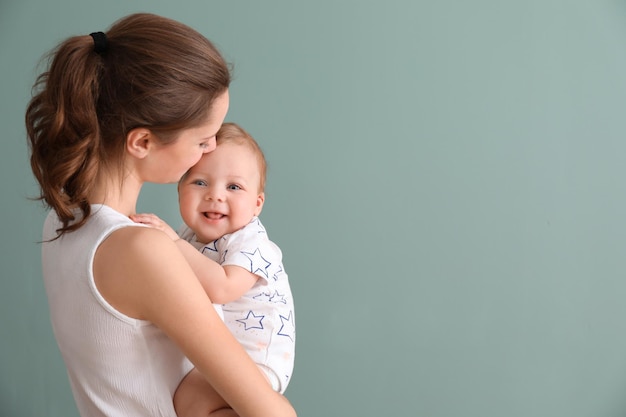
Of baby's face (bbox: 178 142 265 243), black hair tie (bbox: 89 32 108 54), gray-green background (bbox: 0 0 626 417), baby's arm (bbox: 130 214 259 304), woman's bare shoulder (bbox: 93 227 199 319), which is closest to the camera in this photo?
woman's bare shoulder (bbox: 93 227 199 319)

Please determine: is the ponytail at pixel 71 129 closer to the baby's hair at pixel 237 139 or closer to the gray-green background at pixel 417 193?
the baby's hair at pixel 237 139

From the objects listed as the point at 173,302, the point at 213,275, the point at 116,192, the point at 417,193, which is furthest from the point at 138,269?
the point at 417,193

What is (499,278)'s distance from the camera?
284 centimetres

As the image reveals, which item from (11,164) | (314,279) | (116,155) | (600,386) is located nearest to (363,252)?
(314,279)

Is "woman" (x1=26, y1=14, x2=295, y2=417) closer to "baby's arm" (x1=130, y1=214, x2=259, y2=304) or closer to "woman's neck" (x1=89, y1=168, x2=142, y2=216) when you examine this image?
"woman's neck" (x1=89, y1=168, x2=142, y2=216)

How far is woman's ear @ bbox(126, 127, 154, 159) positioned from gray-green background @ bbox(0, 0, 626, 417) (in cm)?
154

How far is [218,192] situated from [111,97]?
40 cm

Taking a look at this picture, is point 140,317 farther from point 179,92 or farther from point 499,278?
point 499,278

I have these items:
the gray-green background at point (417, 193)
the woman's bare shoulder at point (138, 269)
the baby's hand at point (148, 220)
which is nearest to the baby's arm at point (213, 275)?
the baby's hand at point (148, 220)

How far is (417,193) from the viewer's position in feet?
9.19

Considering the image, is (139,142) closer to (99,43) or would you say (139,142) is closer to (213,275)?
(99,43)

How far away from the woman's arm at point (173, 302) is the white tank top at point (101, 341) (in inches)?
1.1

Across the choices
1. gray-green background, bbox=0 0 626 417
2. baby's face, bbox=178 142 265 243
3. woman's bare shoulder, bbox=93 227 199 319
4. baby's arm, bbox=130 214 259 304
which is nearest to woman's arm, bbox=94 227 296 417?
woman's bare shoulder, bbox=93 227 199 319

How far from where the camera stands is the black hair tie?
1.21m
